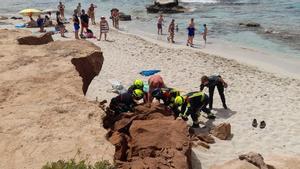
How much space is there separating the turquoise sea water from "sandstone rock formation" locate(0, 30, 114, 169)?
1568 centimetres

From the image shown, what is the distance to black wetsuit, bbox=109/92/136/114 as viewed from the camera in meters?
9.15

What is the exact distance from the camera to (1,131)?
22.1 ft

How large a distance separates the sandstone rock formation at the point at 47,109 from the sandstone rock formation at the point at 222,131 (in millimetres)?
3361

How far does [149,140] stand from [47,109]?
1.87m

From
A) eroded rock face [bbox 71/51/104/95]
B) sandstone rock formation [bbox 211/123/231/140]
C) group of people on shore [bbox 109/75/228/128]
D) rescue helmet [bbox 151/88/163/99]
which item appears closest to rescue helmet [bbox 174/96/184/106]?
group of people on shore [bbox 109/75/228/128]

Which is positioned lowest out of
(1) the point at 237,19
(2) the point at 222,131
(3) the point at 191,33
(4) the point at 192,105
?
(2) the point at 222,131

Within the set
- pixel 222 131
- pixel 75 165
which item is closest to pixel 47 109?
pixel 75 165

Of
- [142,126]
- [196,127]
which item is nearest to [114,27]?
[196,127]

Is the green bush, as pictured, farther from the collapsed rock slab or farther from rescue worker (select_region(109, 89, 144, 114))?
the collapsed rock slab

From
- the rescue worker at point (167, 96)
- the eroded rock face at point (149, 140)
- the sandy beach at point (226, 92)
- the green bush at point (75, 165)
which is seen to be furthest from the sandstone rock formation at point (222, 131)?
the green bush at point (75, 165)

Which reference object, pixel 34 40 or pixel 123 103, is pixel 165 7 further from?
pixel 123 103

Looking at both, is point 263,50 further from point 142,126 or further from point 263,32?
point 142,126

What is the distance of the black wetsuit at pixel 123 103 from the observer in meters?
9.15

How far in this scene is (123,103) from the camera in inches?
366
